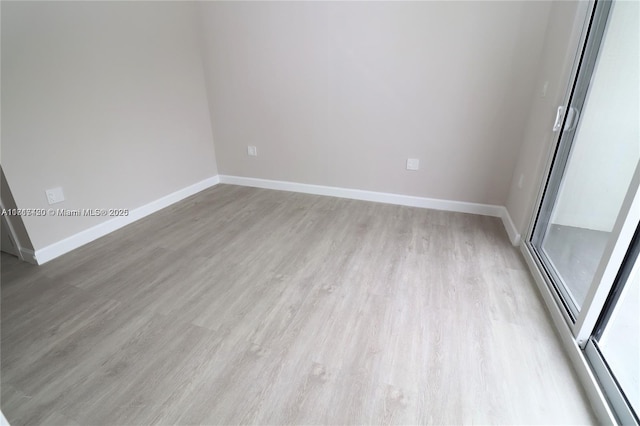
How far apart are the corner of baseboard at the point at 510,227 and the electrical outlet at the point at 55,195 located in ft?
11.6

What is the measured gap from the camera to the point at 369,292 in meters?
1.97

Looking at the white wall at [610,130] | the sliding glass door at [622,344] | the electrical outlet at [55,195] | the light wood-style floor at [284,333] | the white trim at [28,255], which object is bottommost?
the light wood-style floor at [284,333]

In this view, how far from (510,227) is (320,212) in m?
1.68

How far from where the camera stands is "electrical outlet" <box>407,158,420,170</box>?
3072mm

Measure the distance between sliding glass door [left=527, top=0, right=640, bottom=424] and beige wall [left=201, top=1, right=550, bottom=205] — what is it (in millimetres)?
772

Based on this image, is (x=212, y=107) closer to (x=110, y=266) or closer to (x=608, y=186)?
(x=110, y=266)

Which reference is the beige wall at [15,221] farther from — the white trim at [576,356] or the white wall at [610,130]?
the white wall at [610,130]

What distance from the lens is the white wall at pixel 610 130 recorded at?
1596 millimetres

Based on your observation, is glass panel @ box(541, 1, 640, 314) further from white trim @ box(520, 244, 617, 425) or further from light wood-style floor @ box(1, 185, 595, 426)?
light wood-style floor @ box(1, 185, 595, 426)

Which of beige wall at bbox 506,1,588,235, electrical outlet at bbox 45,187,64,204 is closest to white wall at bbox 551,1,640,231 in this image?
beige wall at bbox 506,1,588,235

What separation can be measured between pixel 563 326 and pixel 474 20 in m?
2.31

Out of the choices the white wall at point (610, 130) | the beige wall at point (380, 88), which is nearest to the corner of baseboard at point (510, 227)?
the beige wall at point (380, 88)

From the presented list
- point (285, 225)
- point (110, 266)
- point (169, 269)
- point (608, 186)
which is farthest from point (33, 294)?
point (608, 186)

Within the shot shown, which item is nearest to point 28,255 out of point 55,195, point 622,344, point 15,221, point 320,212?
point 15,221
